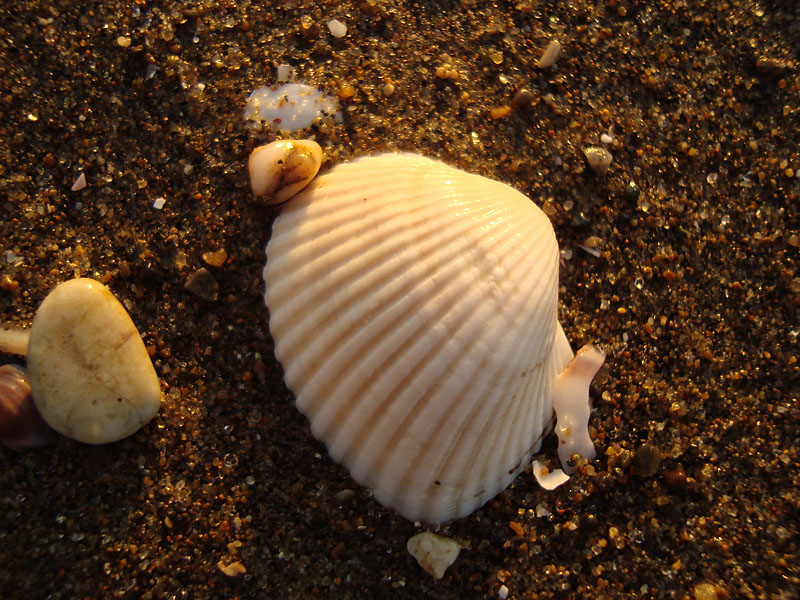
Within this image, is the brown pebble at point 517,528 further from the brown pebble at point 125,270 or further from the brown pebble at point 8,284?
the brown pebble at point 8,284

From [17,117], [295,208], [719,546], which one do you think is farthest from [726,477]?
[17,117]

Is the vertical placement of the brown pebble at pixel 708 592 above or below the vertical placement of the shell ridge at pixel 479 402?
below

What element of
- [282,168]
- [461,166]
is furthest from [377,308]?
[461,166]

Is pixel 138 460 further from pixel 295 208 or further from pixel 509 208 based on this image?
pixel 509 208

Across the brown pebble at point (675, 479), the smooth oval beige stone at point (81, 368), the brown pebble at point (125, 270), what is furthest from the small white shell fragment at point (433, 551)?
the brown pebble at point (125, 270)

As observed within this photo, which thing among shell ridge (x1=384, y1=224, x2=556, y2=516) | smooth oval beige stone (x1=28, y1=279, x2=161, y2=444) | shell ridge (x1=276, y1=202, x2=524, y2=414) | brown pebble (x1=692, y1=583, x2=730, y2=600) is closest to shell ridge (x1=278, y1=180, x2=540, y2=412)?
shell ridge (x1=276, y1=202, x2=524, y2=414)
